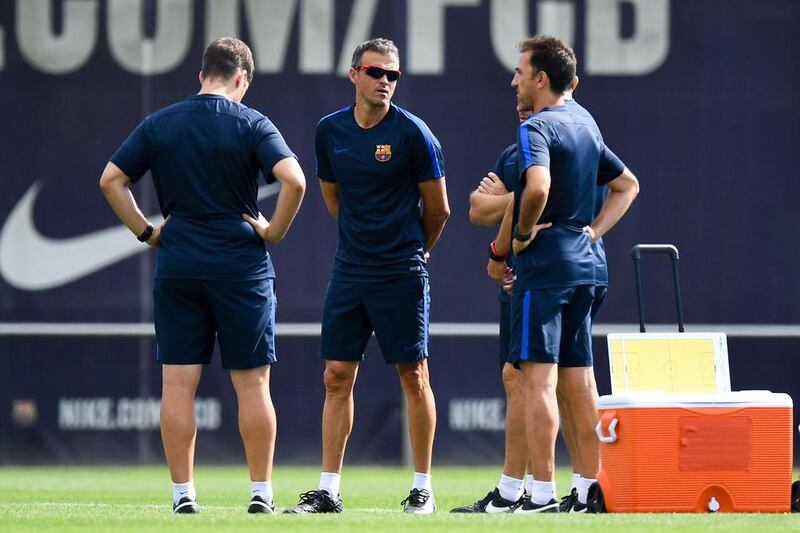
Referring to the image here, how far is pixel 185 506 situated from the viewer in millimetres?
6484

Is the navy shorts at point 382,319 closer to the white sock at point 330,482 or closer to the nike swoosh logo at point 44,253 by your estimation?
the white sock at point 330,482

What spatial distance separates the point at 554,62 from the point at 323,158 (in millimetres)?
1109

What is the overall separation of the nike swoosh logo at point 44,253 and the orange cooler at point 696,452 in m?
5.26

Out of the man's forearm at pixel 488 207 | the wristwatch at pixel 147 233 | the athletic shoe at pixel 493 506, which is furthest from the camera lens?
the man's forearm at pixel 488 207

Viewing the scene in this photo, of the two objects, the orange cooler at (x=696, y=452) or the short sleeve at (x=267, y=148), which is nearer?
the orange cooler at (x=696, y=452)

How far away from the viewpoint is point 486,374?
11125 millimetres

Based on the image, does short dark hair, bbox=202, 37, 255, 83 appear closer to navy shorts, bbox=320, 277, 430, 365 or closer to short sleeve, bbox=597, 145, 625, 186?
navy shorts, bbox=320, 277, 430, 365

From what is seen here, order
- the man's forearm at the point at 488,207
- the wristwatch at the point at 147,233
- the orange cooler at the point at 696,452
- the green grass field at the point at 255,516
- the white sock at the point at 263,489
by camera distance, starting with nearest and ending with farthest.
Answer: the green grass field at the point at 255,516
the orange cooler at the point at 696,452
the white sock at the point at 263,489
the wristwatch at the point at 147,233
the man's forearm at the point at 488,207

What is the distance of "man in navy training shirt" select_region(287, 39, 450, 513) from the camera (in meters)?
6.80

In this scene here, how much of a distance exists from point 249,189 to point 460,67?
16.2 ft

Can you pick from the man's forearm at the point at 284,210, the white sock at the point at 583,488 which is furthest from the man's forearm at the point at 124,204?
the white sock at the point at 583,488

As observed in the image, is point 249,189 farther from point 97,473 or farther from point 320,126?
point 97,473

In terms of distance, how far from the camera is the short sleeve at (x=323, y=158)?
6953 mm

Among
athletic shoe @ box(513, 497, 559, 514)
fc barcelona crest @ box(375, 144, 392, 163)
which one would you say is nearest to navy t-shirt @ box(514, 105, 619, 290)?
fc barcelona crest @ box(375, 144, 392, 163)
